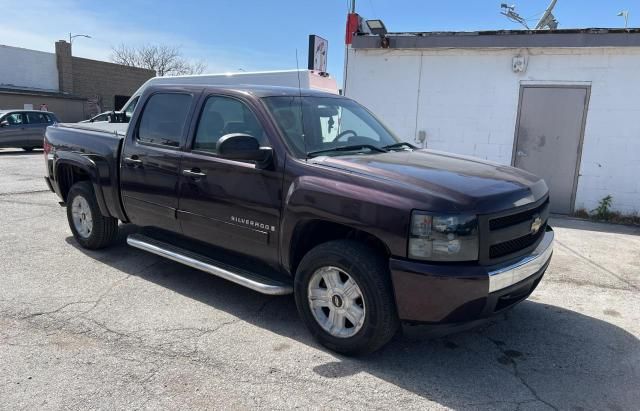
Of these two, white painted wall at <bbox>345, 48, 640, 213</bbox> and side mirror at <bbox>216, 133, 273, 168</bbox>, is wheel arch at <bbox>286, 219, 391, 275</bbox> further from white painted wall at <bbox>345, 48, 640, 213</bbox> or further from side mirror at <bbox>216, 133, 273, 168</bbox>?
white painted wall at <bbox>345, 48, 640, 213</bbox>

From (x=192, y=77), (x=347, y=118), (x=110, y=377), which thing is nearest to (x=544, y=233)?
(x=347, y=118)

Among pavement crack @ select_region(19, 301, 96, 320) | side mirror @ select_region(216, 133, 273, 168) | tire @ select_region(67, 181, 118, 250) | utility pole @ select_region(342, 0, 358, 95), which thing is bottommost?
pavement crack @ select_region(19, 301, 96, 320)

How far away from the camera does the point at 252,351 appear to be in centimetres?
368

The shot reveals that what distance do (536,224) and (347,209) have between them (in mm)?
1438

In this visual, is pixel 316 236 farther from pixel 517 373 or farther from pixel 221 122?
pixel 517 373

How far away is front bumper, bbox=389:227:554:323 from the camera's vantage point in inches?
122

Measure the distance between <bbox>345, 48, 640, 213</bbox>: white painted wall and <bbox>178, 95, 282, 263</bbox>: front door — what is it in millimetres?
6729

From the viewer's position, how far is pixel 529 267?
347cm

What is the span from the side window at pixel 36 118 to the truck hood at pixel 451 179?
19893 mm

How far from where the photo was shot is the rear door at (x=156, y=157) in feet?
15.2

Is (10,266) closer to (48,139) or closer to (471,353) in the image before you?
(48,139)

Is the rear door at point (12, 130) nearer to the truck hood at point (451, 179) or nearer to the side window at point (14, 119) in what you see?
the side window at point (14, 119)

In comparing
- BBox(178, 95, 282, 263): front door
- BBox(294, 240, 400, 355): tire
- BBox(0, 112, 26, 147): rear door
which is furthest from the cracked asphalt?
BBox(0, 112, 26, 147): rear door

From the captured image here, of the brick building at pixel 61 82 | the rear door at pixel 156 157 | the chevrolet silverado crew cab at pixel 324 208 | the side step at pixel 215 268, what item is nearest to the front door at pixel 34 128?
the brick building at pixel 61 82
